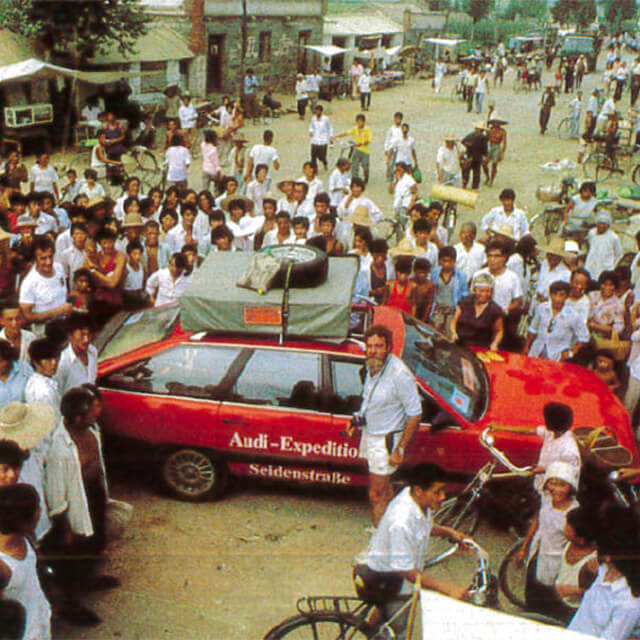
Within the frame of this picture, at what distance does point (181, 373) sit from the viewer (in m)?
5.51

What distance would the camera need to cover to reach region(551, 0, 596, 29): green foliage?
5984cm

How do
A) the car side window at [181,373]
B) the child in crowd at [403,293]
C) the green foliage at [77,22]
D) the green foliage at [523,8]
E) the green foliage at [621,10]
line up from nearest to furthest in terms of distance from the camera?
the car side window at [181,373]
the child in crowd at [403,293]
the green foliage at [77,22]
the green foliage at [621,10]
the green foliage at [523,8]

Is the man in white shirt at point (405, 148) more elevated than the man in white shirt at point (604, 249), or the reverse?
the man in white shirt at point (405, 148)

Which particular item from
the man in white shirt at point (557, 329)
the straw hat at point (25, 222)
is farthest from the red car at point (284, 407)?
the straw hat at point (25, 222)

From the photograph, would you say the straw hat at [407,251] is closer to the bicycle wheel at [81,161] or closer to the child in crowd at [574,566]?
the child in crowd at [574,566]

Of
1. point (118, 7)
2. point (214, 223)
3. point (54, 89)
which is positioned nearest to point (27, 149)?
point (54, 89)

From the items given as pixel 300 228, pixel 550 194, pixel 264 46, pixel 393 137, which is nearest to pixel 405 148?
pixel 393 137

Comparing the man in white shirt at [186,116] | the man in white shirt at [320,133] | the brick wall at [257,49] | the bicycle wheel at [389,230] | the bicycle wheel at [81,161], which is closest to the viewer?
the bicycle wheel at [389,230]

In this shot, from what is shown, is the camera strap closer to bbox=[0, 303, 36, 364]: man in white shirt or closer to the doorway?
bbox=[0, 303, 36, 364]: man in white shirt

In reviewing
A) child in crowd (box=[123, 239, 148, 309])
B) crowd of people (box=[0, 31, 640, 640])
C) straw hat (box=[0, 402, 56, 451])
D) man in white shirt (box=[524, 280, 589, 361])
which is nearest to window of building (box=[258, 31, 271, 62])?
crowd of people (box=[0, 31, 640, 640])

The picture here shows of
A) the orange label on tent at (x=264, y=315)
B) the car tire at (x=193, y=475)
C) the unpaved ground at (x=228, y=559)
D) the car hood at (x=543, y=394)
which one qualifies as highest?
the orange label on tent at (x=264, y=315)

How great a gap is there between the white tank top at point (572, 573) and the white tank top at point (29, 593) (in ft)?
8.69

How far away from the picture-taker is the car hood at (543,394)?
5.30 m

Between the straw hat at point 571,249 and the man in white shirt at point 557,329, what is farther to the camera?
the straw hat at point 571,249
